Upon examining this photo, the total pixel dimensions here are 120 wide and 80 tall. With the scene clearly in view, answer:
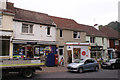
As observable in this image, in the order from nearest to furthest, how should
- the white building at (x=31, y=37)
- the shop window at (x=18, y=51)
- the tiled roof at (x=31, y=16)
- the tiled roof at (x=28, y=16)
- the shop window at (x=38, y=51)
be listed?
1. the shop window at (x=18, y=51)
2. the white building at (x=31, y=37)
3. the tiled roof at (x=28, y=16)
4. the shop window at (x=38, y=51)
5. the tiled roof at (x=31, y=16)

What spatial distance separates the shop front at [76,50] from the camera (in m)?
19.1

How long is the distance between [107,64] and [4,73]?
1279 centimetres

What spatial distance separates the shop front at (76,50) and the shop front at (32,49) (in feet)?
9.14

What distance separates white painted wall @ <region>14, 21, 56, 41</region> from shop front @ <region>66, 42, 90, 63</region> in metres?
3.16

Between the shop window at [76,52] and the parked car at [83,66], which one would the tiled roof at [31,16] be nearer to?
the shop window at [76,52]

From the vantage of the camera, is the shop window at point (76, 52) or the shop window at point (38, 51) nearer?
the shop window at point (38, 51)

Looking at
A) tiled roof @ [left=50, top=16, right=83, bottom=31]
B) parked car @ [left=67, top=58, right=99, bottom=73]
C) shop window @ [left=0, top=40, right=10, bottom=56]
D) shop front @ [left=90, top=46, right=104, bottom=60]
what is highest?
tiled roof @ [left=50, top=16, right=83, bottom=31]

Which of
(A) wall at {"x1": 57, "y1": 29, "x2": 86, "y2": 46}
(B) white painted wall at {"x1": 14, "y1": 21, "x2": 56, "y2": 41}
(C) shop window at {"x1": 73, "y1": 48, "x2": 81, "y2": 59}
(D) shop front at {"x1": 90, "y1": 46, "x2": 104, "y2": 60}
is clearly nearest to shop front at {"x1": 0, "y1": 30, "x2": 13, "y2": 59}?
(B) white painted wall at {"x1": 14, "y1": 21, "x2": 56, "y2": 41}

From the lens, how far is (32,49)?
53.8 ft

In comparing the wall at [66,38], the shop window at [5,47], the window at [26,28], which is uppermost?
the window at [26,28]

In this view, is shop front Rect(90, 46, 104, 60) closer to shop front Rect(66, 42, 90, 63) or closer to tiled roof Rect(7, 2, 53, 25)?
shop front Rect(66, 42, 90, 63)

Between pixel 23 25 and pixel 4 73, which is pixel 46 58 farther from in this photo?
pixel 4 73

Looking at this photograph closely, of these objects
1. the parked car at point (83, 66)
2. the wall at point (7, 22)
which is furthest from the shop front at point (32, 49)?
the parked car at point (83, 66)

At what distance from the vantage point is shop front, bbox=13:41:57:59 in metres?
15.1
